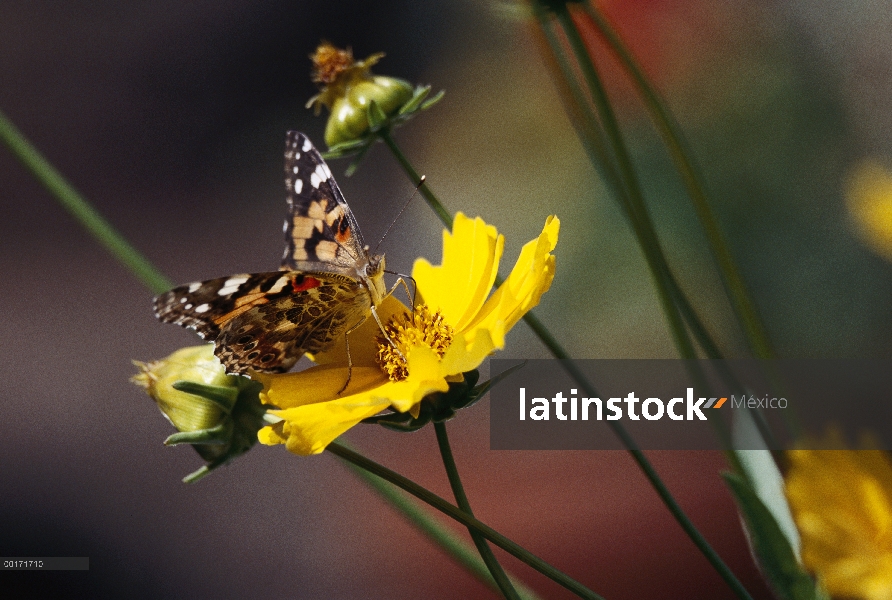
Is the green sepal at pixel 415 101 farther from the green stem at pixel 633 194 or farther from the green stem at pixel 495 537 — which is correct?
the green stem at pixel 495 537

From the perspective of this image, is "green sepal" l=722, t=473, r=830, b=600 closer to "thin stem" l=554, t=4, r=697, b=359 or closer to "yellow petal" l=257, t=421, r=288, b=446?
"thin stem" l=554, t=4, r=697, b=359

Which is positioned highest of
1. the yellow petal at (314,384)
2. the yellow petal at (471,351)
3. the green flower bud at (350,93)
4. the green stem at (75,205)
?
the green flower bud at (350,93)

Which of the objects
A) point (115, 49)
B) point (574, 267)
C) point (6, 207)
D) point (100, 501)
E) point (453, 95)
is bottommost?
point (100, 501)

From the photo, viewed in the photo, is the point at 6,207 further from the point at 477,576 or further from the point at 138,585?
the point at 477,576

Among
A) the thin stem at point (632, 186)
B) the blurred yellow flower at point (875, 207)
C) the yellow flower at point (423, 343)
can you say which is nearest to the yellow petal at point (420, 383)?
the yellow flower at point (423, 343)

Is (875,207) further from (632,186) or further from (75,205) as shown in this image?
(75,205)

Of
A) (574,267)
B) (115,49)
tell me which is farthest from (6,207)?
(574,267)

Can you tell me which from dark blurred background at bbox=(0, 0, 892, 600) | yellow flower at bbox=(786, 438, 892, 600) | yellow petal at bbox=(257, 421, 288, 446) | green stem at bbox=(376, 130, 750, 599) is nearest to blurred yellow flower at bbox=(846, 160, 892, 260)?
dark blurred background at bbox=(0, 0, 892, 600)
